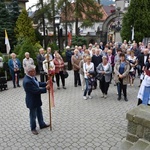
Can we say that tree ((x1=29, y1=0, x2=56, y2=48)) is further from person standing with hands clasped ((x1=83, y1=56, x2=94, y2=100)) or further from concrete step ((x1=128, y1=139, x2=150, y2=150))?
concrete step ((x1=128, y1=139, x2=150, y2=150))

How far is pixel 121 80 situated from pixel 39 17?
25328mm

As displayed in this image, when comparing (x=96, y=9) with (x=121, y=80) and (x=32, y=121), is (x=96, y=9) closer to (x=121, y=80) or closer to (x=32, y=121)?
(x=121, y=80)

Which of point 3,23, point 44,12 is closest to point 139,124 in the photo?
point 3,23

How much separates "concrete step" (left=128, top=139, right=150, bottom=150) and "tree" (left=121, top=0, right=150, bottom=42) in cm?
1963

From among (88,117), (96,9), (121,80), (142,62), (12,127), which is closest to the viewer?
(12,127)

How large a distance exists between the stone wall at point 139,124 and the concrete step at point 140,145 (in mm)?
74

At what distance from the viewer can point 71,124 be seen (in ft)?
21.5

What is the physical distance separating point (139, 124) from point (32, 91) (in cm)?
271

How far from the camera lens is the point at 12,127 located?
21.2ft

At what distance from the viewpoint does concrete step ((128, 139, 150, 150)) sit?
157 inches

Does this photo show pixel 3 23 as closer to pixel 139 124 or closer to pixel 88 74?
pixel 88 74

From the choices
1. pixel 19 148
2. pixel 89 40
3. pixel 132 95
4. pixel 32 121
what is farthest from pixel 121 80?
pixel 89 40

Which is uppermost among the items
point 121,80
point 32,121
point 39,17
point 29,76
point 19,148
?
point 39,17

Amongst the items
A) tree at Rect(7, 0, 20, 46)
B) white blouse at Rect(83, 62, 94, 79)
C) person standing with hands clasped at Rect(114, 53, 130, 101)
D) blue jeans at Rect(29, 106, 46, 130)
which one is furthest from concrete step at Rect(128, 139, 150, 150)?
tree at Rect(7, 0, 20, 46)
